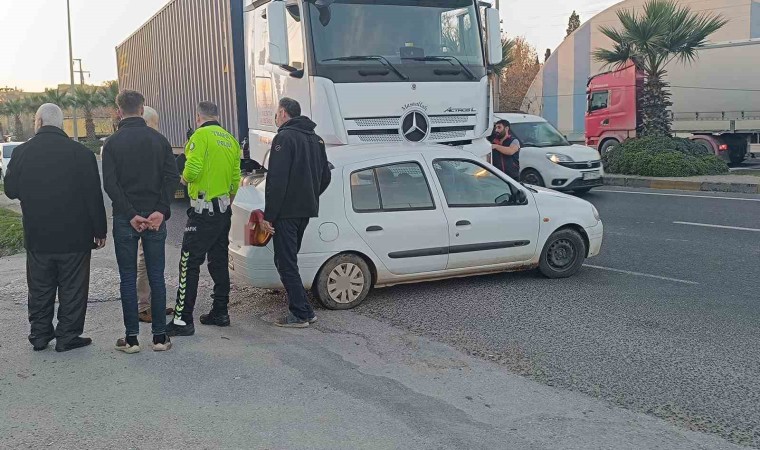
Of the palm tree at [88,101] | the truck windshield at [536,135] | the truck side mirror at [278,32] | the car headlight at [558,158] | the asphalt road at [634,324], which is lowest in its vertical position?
the asphalt road at [634,324]

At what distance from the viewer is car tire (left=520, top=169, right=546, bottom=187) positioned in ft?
49.3

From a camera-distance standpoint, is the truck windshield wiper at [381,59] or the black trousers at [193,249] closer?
the black trousers at [193,249]

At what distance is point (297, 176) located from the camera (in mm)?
5969

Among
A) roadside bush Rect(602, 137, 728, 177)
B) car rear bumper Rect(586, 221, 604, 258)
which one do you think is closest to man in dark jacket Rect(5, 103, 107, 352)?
car rear bumper Rect(586, 221, 604, 258)

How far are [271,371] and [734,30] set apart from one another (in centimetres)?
3071

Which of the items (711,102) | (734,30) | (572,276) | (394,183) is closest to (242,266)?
(394,183)

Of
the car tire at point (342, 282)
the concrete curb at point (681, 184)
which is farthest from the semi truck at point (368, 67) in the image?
the concrete curb at point (681, 184)

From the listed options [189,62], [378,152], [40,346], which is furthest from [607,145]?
[40,346]

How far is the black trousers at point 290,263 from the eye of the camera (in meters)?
6.04

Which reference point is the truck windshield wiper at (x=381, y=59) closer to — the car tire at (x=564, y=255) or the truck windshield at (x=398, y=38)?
the truck windshield at (x=398, y=38)

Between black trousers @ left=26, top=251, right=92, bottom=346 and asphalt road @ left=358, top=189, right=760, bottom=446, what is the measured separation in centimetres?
237

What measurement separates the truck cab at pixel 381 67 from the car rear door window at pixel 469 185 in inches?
40.9

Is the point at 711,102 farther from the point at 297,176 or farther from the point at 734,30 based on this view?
the point at 297,176

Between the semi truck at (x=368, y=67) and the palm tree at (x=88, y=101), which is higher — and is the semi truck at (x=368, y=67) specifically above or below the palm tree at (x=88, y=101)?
below
